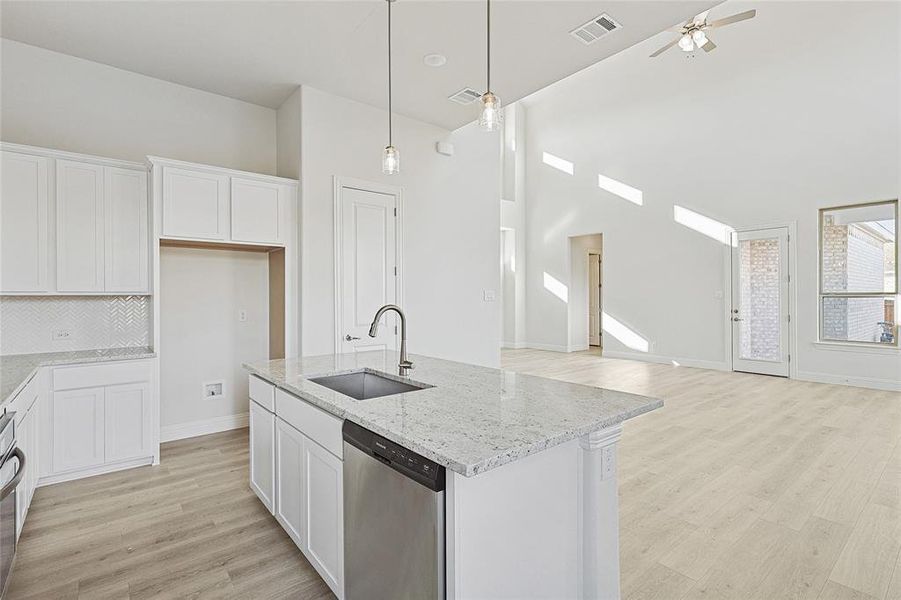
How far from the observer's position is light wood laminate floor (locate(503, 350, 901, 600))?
2018 mm

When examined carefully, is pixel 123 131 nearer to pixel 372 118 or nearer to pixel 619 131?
pixel 372 118

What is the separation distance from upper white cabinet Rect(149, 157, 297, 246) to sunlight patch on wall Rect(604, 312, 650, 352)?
6615mm

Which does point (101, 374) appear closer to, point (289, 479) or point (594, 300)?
point (289, 479)

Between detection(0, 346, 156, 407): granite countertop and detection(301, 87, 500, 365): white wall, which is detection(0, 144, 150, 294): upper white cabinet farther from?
detection(301, 87, 500, 365): white wall

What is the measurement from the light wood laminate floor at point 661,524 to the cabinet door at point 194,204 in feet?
5.87

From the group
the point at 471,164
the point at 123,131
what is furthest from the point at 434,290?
the point at 123,131

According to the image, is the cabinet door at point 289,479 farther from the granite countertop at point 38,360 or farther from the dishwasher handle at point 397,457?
the granite countertop at point 38,360

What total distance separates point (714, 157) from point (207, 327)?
752 cm

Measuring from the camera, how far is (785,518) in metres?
2.54

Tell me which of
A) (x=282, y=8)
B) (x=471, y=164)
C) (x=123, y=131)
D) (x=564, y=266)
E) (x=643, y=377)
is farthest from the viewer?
(x=564, y=266)

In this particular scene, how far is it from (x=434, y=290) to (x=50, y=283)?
127 inches

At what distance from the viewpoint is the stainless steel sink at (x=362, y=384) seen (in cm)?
236

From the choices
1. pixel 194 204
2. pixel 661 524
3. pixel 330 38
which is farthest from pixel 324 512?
pixel 330 38

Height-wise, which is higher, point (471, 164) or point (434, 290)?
point (471, 164)
